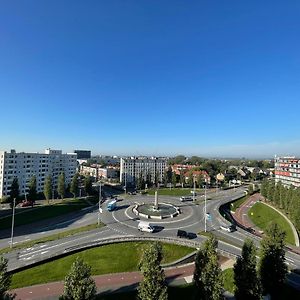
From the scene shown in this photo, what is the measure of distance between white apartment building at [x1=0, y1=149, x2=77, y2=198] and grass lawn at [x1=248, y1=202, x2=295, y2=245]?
74108mm

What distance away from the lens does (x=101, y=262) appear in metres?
38.2

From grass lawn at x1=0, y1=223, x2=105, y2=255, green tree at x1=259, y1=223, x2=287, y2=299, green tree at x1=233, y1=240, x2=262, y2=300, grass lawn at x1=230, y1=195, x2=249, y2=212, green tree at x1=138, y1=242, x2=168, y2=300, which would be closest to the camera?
green tree at x1=138, y1=242, x2=168, y2=300

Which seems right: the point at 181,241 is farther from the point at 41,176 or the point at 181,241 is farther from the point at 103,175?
the point at 103,175

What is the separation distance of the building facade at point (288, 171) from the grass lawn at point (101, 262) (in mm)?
78396

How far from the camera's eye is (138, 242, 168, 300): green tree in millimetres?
23684

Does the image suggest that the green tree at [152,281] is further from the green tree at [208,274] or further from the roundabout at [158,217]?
the roundabout at [158,217]

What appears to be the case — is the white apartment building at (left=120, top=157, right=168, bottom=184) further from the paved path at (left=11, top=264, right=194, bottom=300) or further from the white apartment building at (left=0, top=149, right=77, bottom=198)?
the paved path at (left=11, top=264, right=194, bottom=300)

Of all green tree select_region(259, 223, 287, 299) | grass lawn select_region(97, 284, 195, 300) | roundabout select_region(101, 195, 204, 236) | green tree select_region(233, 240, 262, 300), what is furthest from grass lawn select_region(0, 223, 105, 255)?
green tree select_region(259, 223, 287, 299)

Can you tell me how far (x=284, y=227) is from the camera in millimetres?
62000

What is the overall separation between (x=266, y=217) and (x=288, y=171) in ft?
136

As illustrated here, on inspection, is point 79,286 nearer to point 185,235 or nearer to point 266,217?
point 185,235

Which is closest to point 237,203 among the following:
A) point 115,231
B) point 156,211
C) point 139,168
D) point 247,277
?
point 156,211

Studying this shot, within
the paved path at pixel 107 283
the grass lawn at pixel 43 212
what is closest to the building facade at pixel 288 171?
the grass lawn at pixel 43 212

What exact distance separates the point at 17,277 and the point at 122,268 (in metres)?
13.4
